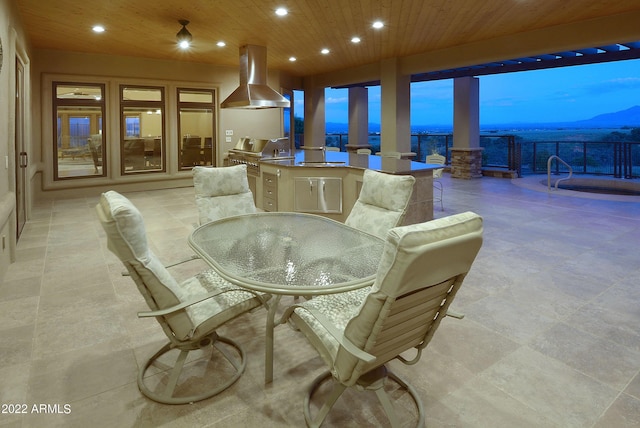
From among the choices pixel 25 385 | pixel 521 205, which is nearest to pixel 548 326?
pixel 25 385

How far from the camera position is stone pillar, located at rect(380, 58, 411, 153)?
8.50 meters

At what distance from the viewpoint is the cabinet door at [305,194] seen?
17.3ft

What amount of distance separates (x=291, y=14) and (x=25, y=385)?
16.4 feet

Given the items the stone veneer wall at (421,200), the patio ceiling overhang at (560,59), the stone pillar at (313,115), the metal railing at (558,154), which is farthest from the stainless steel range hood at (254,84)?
the metal railing at (558,154)

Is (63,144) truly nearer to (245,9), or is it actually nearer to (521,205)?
(245,9)

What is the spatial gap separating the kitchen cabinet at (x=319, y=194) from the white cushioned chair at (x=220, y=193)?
5.79 ft

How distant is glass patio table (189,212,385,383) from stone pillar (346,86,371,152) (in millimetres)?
10254

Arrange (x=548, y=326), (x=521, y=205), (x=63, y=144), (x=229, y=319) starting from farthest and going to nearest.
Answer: (x=63, y=144) → (x=521, y=205) → (x=548, y=326) → (x=229, y=319)

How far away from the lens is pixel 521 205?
6934 millimetres

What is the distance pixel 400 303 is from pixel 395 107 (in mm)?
7721

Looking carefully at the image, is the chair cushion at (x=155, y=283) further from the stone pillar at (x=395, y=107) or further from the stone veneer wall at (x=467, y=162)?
the stone veneer wall at (x=467, y=162)

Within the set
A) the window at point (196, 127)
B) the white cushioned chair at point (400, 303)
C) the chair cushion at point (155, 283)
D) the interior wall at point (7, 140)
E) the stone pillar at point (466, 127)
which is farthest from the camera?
the stone pillar at point (466, 127)

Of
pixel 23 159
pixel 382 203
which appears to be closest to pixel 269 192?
pixel 382 203

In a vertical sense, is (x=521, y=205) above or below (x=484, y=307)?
above
